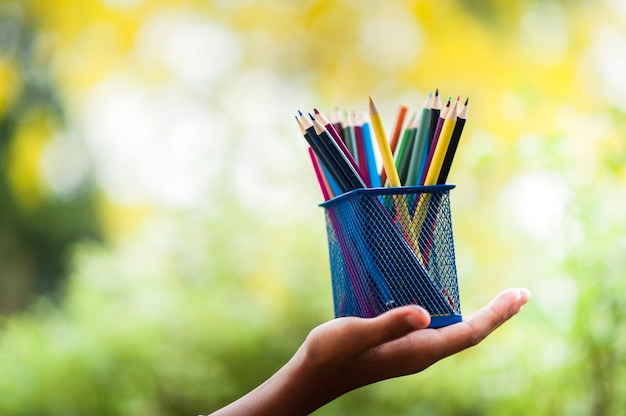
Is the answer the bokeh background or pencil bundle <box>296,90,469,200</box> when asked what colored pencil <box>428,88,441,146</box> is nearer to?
pencil bundle <box>296,90,469,200</box>

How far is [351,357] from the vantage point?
0.51 meters

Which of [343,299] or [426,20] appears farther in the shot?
[426,20]

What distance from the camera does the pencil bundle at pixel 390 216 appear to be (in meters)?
0.57

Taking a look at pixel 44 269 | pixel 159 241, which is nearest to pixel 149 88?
pixel 159 241

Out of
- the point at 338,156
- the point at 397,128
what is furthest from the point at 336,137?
the point at 397,128

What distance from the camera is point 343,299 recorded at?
2.04 ft

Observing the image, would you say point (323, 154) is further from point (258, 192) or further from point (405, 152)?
point (258, 192)

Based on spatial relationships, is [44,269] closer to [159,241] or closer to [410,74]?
[159,241]

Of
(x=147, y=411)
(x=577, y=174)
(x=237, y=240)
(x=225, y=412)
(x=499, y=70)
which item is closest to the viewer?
(x=225, y=412)

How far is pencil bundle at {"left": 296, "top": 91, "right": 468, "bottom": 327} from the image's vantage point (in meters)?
0.57

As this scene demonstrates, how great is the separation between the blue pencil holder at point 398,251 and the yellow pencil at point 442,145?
0.01 meters

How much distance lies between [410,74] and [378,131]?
173 cm

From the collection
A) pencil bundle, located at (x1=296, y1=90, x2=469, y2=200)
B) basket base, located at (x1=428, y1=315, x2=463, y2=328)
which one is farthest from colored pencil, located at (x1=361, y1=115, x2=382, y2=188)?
basket base, located at (x1=428, y1=315, x2=463, y2=328)

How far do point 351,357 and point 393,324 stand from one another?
7 centimetres
